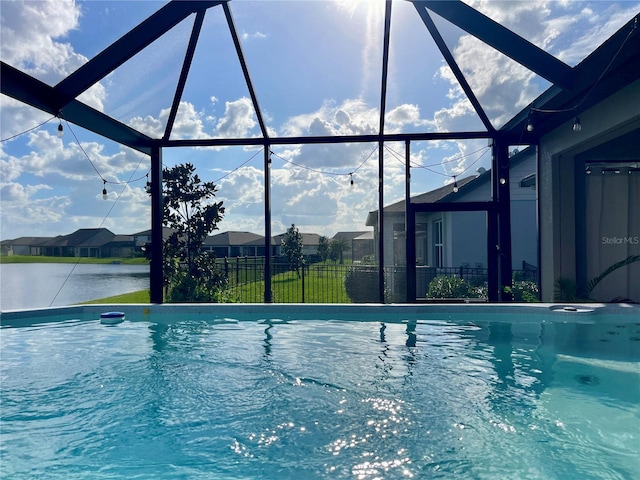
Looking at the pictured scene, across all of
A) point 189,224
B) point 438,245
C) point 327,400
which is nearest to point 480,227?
point 438,245

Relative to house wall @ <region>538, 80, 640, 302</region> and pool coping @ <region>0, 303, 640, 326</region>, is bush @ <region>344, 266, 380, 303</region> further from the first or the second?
house wall @ <region>538, 80, 640, 302</region>

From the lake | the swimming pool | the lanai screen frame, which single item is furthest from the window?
the lake

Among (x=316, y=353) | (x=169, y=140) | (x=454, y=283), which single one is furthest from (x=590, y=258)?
(x=169, y=140)

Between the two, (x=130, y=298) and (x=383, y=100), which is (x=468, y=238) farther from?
(x=130, y=298)

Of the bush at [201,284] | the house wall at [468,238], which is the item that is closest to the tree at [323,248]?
the house wall at [468,238]

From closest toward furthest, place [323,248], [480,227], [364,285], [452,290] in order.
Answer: [452,290], [364,285], [480,227], [323,248]

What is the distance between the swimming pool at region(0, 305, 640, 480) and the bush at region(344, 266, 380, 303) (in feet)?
9.06

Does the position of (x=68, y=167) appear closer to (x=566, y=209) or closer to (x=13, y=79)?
(x=13, y=79)

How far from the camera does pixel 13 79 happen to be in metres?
5.20

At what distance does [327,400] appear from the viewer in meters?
3.66

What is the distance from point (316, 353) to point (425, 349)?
1447 millimetres

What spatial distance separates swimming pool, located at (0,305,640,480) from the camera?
267 cm

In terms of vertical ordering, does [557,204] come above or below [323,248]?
above

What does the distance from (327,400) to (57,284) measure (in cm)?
784
